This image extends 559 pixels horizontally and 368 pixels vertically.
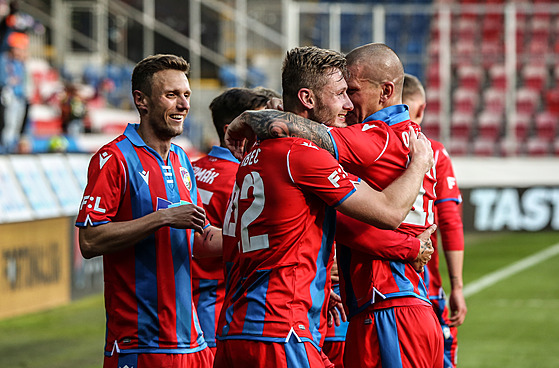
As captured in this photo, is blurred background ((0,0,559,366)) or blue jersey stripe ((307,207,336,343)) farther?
blurred background ((0,0,559,366))

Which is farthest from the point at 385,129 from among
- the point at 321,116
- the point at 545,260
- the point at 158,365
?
the point at 545,260

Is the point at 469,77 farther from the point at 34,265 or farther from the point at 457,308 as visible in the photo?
the point at 457,308

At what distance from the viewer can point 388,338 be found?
348 cm

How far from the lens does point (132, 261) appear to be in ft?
12.1

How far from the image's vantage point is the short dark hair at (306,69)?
10.6 ft

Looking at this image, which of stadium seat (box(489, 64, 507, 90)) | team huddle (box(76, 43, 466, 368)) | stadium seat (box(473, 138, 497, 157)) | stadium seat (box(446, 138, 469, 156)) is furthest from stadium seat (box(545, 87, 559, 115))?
team huddle (box(76, 43, 466, 368))

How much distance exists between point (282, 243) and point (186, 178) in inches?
38.6

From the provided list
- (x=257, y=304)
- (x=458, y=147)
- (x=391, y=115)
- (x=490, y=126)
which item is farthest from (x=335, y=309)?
(x=490, y=126)

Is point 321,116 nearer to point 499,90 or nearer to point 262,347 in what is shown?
point 262,347

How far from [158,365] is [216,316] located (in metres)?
0.88

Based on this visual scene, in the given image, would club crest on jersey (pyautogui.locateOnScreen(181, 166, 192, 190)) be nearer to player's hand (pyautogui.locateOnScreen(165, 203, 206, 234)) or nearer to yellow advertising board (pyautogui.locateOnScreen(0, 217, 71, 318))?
player's hand (pyautogui.locateOnScreen(165, 203, 206, 234))

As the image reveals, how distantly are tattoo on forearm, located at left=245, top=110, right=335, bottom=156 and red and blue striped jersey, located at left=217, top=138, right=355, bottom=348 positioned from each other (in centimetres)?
3

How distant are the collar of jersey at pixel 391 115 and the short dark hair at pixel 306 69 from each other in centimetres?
35

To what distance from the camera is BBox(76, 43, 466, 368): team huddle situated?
3141 millimetres
